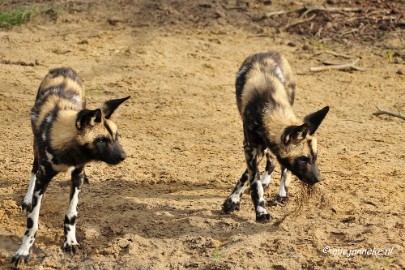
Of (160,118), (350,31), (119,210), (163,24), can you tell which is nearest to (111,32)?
(163,24)

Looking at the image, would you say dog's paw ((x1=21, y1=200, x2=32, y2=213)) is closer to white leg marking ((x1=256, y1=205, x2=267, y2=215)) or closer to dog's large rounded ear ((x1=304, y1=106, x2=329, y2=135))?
white leg marking ((x1=256, y1=205, x2=267, y2=215))

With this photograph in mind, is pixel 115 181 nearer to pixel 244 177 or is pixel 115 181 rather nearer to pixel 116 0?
pixel 244 177

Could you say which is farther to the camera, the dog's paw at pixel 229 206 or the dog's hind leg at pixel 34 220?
the dog's paw at pixel 229 206

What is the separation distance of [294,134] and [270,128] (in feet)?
0.98

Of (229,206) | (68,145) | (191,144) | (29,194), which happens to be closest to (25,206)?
(29,194)

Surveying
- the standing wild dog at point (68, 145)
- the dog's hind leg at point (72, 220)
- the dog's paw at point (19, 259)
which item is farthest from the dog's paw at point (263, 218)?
the dog's paw at point (19, 259)

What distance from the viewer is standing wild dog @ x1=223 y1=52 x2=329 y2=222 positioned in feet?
20.1

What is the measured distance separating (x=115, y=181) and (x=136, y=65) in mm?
3475

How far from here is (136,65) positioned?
10422mm

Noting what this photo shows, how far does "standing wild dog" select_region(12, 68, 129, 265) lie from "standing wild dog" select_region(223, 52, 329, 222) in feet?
4.35

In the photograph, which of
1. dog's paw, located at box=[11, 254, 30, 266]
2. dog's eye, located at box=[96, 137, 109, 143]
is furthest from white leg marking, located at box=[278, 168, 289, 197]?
dog's paw, located at box=[11, 254, 30, 266]

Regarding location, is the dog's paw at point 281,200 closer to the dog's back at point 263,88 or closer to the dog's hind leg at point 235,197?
the dog's hind leg at point 235,197

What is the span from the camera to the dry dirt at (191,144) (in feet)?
19.6

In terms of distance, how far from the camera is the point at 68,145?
574 cm
